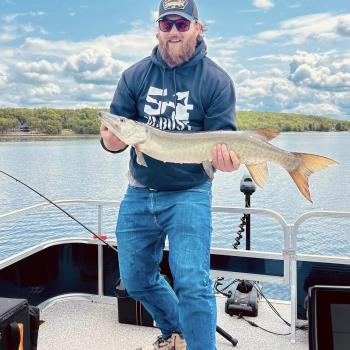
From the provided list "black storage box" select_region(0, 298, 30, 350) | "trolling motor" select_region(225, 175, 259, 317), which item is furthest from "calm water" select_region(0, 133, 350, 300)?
"black storage box" select_region(0, 298, 30, 350)

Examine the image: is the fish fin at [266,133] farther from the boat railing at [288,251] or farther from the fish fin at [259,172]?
the boat railing at [288,251]

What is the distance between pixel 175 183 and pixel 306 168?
32.4 inches

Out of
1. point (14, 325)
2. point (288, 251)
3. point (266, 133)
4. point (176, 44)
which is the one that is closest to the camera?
point (14, 325)

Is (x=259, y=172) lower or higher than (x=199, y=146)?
lower

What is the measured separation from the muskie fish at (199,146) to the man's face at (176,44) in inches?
21.6

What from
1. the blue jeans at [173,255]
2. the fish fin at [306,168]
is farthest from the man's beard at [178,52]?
the fish fin at [306,168]

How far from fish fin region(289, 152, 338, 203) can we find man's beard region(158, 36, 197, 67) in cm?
97

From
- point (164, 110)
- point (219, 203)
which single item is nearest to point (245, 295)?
point (164, 110)

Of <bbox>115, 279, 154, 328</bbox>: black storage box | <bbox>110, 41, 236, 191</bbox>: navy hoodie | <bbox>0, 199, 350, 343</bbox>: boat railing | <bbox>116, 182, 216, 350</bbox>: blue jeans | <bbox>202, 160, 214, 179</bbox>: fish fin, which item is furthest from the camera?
<bbox>115, 279, 154, 328</bbox>: black storage box

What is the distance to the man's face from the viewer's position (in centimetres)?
316

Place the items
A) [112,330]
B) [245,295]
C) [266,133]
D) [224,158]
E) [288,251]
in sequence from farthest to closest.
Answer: [245,295] < [112,330] < [288,251] < [266,133] < [224,158]

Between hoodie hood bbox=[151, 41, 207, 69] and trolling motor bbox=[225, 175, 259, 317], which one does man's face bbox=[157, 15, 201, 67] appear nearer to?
hoodie hood bbox=[151, 41, 207, 69]

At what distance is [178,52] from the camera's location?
3164 mm

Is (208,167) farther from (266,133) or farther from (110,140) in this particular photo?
(110,140)
